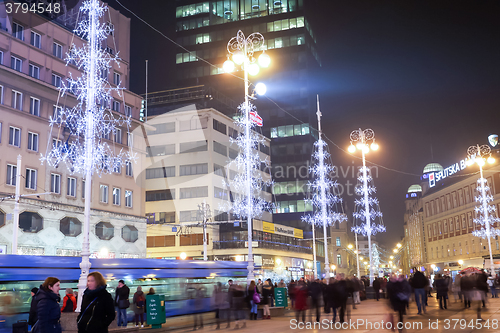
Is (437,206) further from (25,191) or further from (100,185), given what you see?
(25,191)

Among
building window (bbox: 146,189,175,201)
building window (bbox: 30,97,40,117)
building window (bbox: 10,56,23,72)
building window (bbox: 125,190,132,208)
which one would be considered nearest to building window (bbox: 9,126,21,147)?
building window (bbox: 30,97,40,117)

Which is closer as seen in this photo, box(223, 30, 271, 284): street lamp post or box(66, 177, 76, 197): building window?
box(223, 30, 271, 284): street lamp post

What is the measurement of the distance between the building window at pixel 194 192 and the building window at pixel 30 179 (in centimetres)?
3064

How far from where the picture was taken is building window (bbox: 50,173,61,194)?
138ft

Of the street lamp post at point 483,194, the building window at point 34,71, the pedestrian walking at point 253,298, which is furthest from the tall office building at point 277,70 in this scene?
the pedestrian walking at point 253,298

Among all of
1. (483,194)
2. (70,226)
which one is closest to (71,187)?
(70,226)

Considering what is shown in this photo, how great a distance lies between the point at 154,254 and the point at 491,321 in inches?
2183

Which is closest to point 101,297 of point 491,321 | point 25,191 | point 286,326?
point 286,326

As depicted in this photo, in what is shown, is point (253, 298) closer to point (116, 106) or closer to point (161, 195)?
point (116, 106)

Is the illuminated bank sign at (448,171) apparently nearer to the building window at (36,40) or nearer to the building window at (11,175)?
the building window at (36,40)

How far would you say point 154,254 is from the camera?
6831 cm

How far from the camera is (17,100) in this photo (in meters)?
39.4

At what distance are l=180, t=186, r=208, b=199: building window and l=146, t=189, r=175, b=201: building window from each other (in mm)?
1503

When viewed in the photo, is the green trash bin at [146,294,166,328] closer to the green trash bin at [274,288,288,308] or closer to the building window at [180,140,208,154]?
the green trash bin at [274,288,288,308]
